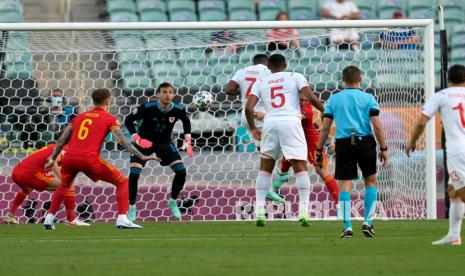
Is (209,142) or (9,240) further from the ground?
(209,142)

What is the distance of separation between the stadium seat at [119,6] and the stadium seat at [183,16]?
2.69 feet

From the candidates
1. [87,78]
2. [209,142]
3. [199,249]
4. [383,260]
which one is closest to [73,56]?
[87,78]

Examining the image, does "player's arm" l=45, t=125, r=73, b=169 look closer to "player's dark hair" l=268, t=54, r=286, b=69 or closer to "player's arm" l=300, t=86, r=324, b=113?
"player's dark hair" l=268, t=54, r=286, b=69

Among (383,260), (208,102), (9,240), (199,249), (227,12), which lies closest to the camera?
(383,260)

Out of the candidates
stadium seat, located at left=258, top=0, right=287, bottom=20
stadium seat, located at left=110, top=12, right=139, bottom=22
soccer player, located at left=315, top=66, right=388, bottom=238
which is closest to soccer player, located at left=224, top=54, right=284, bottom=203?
soccer player, located at left=315, top=66, right=388, bottom=238

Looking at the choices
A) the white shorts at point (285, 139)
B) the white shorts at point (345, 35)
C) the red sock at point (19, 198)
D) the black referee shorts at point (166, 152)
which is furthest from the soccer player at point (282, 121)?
the white shorts at point (345, 35)

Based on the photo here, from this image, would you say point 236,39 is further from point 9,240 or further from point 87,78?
point 9,240

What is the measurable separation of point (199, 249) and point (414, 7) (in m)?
16.1

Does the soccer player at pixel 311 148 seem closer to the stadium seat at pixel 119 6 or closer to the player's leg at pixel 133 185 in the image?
the player's leg at pixel 133 185

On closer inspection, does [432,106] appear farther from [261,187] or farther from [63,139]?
[63,139]

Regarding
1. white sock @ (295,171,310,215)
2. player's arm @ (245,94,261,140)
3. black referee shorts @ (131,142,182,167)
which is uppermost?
player's arm @ (245,94,261,140)

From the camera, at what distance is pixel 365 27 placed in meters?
17.0

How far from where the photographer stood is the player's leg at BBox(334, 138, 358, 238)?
38.7ft

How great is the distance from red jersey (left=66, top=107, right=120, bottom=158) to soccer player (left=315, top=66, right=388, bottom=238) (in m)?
2.88
